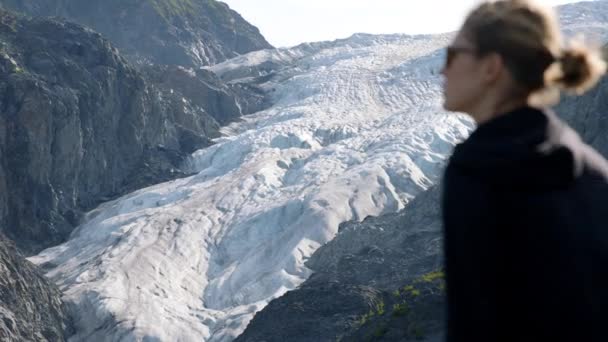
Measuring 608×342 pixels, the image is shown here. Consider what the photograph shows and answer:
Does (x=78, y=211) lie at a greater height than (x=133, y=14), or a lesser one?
lesser

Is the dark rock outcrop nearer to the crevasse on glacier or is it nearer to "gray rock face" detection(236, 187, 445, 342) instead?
the crevasse on glacier

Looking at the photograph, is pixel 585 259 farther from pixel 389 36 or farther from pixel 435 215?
pixel 389 36

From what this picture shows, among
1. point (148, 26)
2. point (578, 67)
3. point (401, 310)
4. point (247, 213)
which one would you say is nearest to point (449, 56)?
point (578, 67)

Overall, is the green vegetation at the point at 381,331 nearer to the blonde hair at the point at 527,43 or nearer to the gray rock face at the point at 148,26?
the blonde hair at the point at 527,43

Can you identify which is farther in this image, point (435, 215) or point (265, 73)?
point (265, 73)

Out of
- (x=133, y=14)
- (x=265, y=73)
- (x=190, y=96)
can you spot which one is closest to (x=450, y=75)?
(x=190, y=96)

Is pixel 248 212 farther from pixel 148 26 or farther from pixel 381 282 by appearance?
pixel 148 26

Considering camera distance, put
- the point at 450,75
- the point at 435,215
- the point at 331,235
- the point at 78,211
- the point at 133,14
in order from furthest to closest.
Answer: the point at 133,14 < the point at 78,211 < the point at 331,235 < the point at 435,215 < the point at 450,75

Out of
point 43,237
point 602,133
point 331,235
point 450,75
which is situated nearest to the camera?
point 450,75
